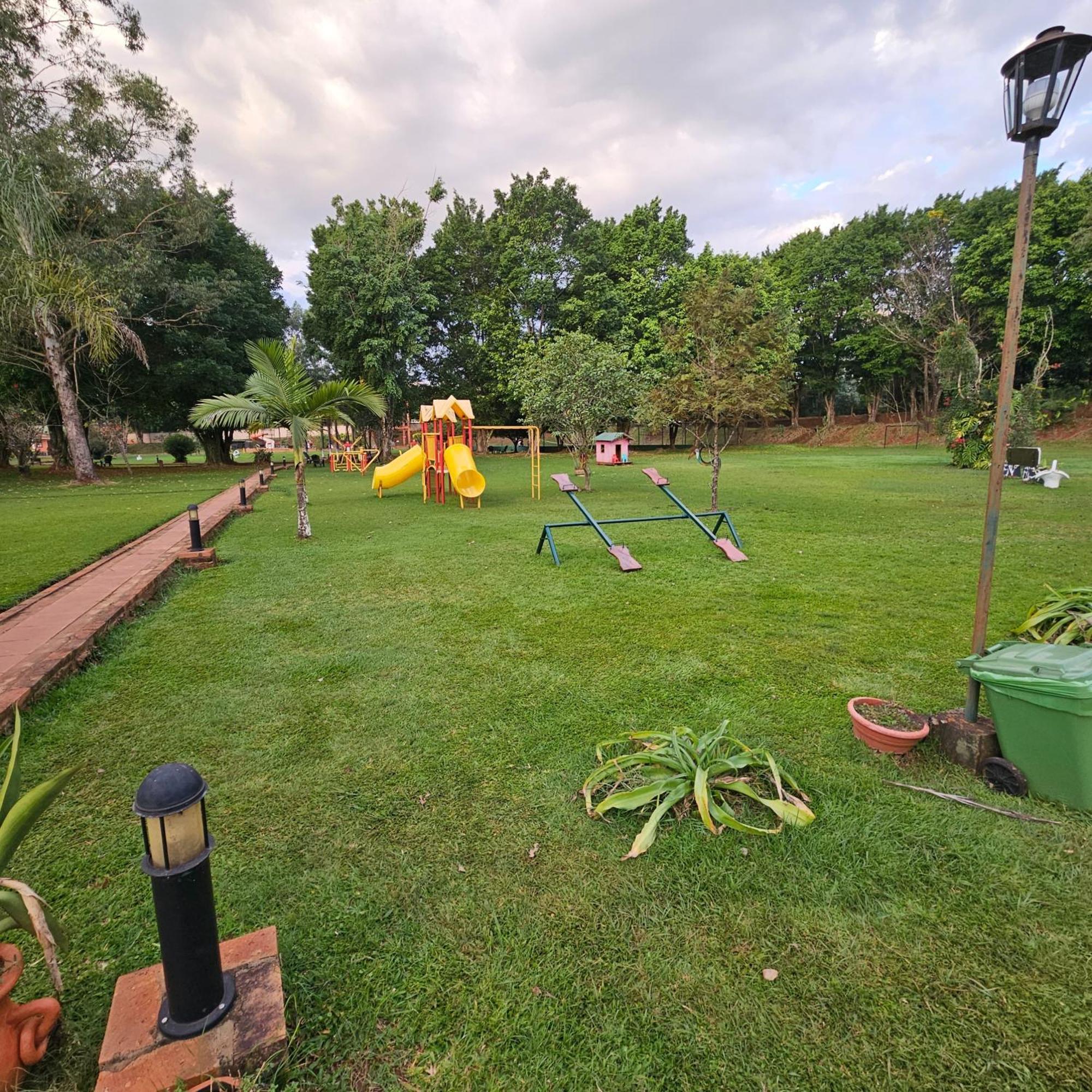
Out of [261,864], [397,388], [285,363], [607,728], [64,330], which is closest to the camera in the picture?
[261,864]

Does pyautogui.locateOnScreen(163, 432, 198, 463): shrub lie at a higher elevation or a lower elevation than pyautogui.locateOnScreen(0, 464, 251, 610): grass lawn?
higher

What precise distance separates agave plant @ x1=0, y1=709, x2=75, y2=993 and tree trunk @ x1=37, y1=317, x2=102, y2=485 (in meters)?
20.5

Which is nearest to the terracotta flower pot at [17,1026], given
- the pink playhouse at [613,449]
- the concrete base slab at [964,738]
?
the concrete base slab at [964,738]

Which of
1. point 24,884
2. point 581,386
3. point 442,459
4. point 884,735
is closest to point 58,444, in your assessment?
point 442,459

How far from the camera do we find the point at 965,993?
1648 millimetres

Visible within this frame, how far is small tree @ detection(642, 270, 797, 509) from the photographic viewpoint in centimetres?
1004

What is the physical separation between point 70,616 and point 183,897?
188 inches

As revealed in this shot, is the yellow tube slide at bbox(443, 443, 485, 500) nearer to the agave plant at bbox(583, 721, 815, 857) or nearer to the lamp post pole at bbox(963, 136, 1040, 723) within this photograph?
the agave plant at bbox(583, 721, 815, 857)

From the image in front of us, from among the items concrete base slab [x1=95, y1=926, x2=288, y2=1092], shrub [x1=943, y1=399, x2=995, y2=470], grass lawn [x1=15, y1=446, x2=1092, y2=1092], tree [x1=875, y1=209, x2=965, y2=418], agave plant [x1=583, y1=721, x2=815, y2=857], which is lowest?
grass lawn [x1=15, y1=446, x2=1092, y2=1092]

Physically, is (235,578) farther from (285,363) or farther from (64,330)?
(64,330)

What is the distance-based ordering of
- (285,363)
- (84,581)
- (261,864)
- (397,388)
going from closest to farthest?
(261,864) → (84,581) → (285,363) → (397,388)

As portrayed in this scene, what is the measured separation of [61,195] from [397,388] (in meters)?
11.9

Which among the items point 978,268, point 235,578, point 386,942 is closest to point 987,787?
point 386,942

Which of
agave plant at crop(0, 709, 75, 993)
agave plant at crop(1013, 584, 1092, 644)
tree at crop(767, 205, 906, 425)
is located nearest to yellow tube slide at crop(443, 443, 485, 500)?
agave plant at crop(1013, 584, 1092, 644)
